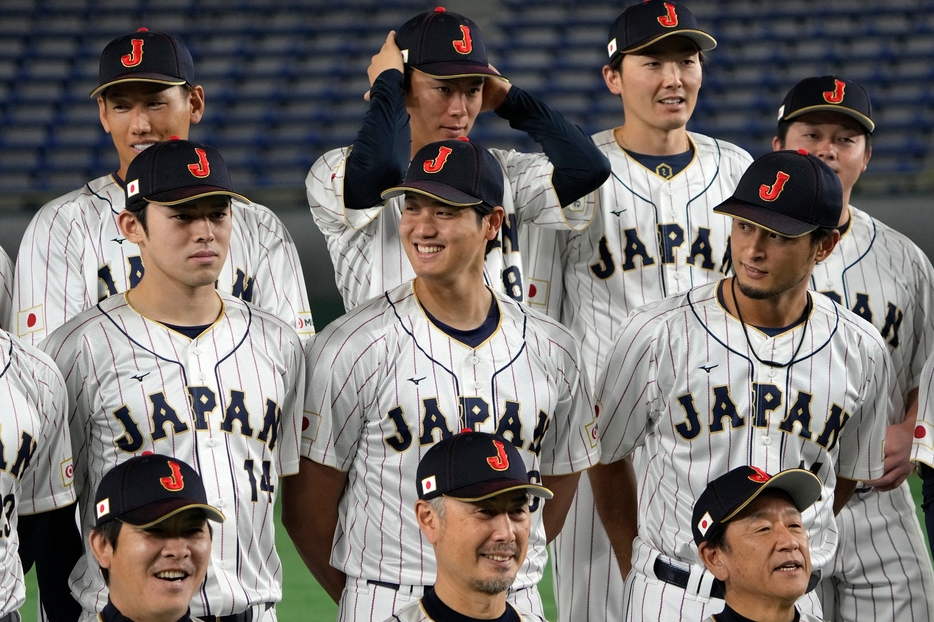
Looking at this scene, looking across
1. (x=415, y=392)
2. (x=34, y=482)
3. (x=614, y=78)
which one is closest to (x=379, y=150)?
(x=415, y=392)

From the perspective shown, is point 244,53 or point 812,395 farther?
point 244,53

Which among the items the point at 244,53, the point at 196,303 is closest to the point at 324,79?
the point at 244,53

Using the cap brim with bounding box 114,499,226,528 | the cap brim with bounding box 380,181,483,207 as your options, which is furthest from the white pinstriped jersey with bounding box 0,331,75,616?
the cap brim with bounding box 380,181,483,207

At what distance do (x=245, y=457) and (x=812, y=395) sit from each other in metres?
1.48

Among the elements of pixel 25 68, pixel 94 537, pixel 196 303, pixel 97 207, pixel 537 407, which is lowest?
pixel 94 537

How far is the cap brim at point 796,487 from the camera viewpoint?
307 cm

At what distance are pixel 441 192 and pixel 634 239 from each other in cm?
100

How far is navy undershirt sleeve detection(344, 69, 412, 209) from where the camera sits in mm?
Answer: 3570

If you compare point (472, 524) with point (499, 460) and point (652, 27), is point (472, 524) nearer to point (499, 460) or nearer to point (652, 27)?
point (499, 460)

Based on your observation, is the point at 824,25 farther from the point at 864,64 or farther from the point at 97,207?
the point at 97,207

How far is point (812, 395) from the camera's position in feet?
11.2

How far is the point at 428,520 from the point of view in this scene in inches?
118

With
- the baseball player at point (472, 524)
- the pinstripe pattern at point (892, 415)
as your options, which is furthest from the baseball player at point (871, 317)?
the baseball player at point (472, 524)

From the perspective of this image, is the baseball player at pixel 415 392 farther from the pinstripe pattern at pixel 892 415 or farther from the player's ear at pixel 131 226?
the pinstripe pattern at pixel 892 415
